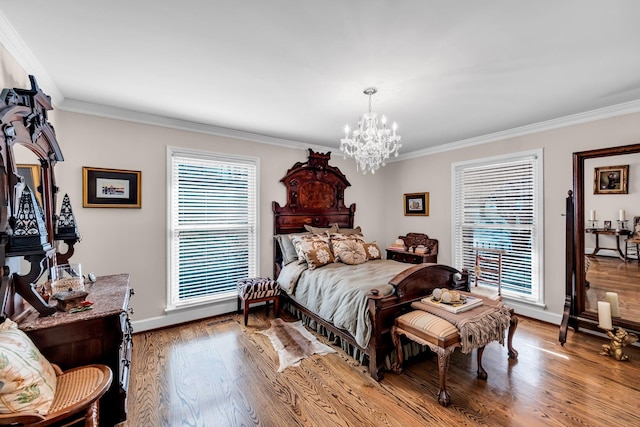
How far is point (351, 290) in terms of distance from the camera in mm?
2717

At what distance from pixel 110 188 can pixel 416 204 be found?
15.0 ft

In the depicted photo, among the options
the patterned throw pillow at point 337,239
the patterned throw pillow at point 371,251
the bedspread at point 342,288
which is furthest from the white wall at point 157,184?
the patterned throw pillow at point 371,251

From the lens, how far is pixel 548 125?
3436 mm

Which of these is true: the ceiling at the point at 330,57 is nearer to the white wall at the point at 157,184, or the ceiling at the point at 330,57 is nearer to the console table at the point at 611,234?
the white wall at the point at 157,184

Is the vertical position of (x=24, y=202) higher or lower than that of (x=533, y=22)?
lower

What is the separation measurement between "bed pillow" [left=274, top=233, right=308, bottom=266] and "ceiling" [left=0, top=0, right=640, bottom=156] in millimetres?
1725

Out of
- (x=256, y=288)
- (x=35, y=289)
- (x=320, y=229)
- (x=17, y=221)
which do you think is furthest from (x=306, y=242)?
(x=17, y=221)

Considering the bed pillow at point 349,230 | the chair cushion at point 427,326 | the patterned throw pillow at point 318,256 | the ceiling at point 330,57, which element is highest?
the ceiling at point 330,57

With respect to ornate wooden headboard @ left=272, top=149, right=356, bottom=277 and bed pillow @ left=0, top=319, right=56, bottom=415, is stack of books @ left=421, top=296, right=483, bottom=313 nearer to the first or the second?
ornate wooden headboard @ left=272, top=149, right=356, bottom=277

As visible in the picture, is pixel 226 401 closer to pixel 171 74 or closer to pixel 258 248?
pixel 258 248

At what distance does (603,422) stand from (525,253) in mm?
2241

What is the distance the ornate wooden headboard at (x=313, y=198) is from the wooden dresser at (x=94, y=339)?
259cm

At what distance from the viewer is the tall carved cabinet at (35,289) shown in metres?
1.46

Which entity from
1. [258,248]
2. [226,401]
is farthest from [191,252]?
[226,401]
